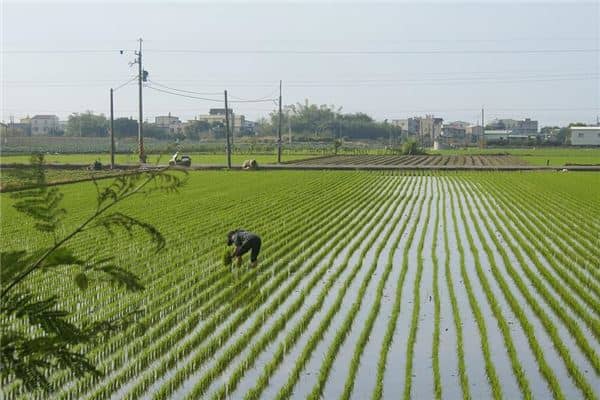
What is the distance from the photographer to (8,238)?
40.6 feet

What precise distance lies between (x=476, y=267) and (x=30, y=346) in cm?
877

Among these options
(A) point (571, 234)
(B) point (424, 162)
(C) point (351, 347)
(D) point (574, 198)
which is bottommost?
(C) point (351, 347)

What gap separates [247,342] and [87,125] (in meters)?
82.5

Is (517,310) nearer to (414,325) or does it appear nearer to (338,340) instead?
(414,325)

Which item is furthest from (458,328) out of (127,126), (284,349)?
(127,126)

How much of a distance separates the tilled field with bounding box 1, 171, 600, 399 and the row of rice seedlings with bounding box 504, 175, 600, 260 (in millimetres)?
95

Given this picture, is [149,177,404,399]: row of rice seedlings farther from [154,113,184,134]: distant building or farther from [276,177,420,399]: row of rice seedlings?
[154,113,184,134]: distant building

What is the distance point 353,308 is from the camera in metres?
8.05

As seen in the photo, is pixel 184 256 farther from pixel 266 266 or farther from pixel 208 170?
pixel 208 170

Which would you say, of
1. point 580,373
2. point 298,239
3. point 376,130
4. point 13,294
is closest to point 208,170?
point 298,239

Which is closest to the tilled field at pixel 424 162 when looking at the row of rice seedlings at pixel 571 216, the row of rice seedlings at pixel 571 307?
the row of rice seedlings at pixel 571 216

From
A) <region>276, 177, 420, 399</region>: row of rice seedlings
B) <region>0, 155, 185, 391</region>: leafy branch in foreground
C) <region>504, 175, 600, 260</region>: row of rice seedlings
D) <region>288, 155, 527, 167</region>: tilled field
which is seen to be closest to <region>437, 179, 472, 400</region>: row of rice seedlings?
<region>276, 177, 420, 399</region>: row of rice seedlings

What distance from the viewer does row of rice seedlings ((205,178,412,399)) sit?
17.9ft

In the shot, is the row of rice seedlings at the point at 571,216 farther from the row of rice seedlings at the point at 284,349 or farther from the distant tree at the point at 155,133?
the distant tree at the point at 155,133
